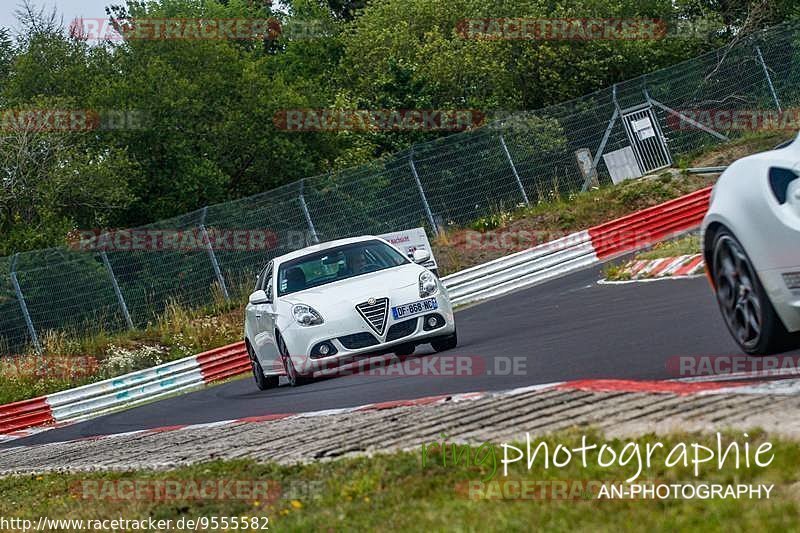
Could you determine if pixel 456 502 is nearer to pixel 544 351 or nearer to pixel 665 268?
pixel 544 351

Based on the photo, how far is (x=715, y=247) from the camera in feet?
25.1

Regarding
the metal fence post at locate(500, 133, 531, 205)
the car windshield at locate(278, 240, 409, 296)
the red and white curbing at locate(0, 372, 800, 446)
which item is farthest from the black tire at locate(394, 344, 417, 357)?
the metal fence post at locate(500, 133, 531, 205)

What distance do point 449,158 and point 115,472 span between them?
20.2 meters

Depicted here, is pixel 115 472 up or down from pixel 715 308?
up

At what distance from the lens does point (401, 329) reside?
13258 mm

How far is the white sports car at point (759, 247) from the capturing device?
681 cm

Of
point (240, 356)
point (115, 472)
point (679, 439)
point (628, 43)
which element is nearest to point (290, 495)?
point (679, 439)

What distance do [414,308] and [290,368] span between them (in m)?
1.58

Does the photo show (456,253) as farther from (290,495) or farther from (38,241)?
(290,495)

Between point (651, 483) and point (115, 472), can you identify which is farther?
point (115, 472)

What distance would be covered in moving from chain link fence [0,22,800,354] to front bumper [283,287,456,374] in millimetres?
13728

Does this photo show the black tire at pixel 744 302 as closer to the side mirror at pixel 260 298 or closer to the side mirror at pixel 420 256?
the side mirror at pixel 420 256

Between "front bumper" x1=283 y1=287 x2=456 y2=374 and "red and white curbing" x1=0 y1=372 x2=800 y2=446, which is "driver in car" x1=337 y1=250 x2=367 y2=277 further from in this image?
"red and white curbing" x1=0 y1=372 x2=800 y2=446

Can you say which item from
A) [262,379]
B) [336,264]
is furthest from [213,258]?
[336,264]
